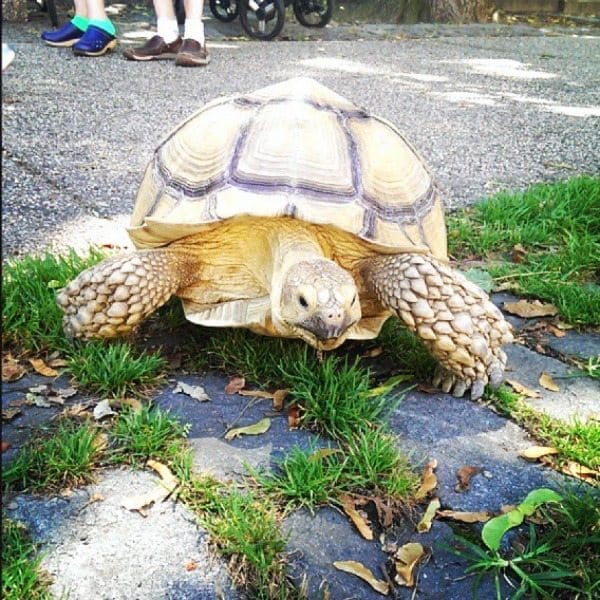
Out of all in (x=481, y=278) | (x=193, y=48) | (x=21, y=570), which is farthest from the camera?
(x=193, y=48)

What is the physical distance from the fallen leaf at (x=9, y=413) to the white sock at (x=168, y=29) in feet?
15.6

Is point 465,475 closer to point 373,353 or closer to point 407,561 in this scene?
point 407,561

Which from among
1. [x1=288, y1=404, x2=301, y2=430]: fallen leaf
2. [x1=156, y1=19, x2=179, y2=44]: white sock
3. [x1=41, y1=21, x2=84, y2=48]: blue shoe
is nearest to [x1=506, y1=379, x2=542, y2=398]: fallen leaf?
[x1=288, y1=404, x2=301, y2=430]: fallen leaf

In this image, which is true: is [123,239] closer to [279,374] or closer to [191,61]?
[279,374]

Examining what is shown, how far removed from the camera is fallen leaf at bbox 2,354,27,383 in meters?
2.07

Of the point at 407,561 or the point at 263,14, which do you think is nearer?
the point at 407,561

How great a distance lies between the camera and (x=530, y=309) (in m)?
2.68

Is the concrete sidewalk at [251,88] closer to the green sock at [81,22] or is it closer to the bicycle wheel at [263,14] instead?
the bicycle wheel at [263,14]

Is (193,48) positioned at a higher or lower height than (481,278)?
higher

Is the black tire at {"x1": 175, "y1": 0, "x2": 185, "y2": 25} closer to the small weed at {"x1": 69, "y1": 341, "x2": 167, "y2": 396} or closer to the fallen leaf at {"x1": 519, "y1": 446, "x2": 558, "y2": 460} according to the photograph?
the small weed at {"x1": 69, "y1": 341, "x2": 167, "y2": 396}

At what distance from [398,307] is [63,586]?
1113 millimetres

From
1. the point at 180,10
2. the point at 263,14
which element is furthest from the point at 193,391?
the point at 180,10

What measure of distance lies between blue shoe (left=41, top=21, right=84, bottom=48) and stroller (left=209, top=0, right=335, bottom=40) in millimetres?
2058

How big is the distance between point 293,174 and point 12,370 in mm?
967
